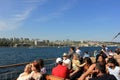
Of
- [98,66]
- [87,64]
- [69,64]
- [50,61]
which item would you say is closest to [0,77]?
→ [69,64]

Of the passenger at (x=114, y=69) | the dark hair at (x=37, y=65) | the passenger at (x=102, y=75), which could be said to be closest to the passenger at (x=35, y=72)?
the dark hair at (x=37, y=65)

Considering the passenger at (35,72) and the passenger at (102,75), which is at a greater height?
the passenger at (102,75)

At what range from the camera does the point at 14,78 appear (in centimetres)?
1214

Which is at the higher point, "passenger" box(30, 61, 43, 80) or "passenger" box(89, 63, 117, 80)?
"passenger" box(89, 63, 117, 80)

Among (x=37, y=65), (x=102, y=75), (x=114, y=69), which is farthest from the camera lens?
(x=37, y=65)

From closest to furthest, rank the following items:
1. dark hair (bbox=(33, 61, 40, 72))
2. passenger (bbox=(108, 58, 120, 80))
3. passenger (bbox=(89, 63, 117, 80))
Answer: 1. passenger (bbox=(89, 63, 117, 80))
2. passenger (bbox=(108, 58, 120, 80))
3. dark hair (bbox=(33, 61, 40, 72))

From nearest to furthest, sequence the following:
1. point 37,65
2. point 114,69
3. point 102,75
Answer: point 102,75 < point 114,69 < point 37,65

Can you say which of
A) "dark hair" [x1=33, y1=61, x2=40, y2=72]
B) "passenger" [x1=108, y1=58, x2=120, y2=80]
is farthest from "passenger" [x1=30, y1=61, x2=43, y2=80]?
"passenger" [x1=108, y1=58, x2=120, y2=80]

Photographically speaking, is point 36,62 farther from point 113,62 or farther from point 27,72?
point 113,62

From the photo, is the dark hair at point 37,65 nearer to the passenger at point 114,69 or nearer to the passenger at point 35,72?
the passenger at point 35,72

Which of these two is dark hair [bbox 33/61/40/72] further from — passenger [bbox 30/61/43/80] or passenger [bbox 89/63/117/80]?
passenger [bbox 89/63/117/80]

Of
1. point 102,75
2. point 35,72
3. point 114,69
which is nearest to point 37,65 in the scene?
point 35,72

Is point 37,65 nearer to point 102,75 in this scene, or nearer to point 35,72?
point 35,72

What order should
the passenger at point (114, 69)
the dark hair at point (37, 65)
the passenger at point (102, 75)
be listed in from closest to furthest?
the passenger at point (102, 75) < the passenger at point (114, 69) < the dark hair at point (37, 65)
